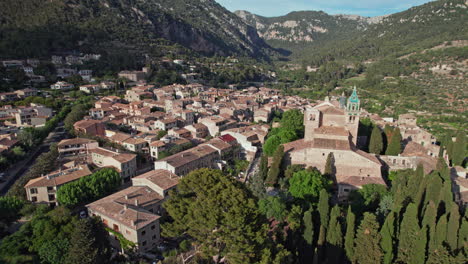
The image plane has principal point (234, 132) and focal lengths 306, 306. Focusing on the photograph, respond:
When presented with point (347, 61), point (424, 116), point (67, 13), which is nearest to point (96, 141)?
point (424, 116)

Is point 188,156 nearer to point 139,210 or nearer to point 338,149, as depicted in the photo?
point 139,210

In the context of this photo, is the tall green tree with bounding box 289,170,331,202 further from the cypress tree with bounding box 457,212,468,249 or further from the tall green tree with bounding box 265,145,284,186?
the cypress tree with bounding box 457,212,468,249

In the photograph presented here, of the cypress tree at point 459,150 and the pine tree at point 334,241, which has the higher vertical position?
the cypress tree at point 459,150

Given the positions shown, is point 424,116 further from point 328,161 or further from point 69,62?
point 69,62

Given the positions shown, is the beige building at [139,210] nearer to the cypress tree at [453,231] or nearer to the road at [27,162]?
the road at [27,162]

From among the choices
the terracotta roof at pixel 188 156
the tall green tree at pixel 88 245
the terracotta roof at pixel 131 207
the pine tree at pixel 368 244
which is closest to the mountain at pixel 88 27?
the terracotta roof at pixel 188 156

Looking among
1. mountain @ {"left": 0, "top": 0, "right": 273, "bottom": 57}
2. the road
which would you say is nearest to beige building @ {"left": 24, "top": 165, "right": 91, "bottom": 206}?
the road
